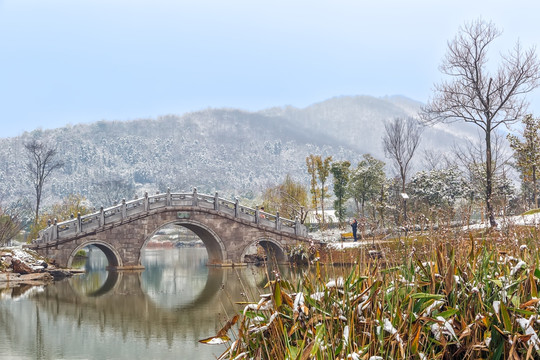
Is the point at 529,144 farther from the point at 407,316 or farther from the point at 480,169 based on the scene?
the point at 407,316

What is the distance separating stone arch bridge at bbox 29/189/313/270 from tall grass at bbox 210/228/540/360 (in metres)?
25.6

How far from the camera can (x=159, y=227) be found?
107 feet

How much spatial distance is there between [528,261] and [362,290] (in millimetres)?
1989

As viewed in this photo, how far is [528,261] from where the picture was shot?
6.14m

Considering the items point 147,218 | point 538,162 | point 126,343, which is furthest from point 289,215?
point 126,343

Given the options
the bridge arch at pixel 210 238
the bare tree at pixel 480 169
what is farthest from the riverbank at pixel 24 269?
the bare tree at pixel 480 169

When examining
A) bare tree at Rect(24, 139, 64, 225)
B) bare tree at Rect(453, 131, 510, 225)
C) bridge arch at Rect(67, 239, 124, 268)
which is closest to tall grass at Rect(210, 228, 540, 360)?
bare tree at Rect(453, 131, 510, 225)

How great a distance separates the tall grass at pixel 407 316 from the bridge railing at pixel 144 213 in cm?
2622

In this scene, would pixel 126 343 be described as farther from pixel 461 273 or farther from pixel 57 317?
pixel 461 273

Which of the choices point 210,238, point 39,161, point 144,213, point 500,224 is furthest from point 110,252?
point 500,224

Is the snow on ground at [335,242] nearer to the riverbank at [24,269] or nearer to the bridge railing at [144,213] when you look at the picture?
the bridge railing at [144,213]

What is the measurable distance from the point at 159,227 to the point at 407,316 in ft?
93.9

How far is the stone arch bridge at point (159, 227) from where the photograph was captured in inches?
1177

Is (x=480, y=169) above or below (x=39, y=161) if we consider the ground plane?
below
